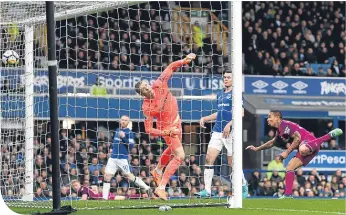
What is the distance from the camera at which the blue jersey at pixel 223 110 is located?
15773 mm

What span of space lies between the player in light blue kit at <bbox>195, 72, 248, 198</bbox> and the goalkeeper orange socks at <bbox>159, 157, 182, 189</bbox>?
81cm

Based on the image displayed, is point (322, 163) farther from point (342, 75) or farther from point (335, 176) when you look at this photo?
point (342, 75)

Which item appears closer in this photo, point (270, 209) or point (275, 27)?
point (270, 209)

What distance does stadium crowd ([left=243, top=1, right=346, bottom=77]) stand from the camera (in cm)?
3266

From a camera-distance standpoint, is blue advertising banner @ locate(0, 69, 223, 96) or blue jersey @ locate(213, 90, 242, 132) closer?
blue jersey @ locate(213, 90, 242, 132)

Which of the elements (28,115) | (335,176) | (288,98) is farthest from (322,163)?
(28,115)

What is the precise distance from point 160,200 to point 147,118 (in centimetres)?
153

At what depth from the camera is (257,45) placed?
33.4m

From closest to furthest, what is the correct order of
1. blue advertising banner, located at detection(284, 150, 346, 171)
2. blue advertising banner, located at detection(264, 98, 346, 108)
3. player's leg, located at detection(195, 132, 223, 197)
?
player's leg, located at detection(195, 132, 223, 197), blue advertising banner, located at detection(284, 150, 346, 171), blue advertising banner, located at detection(264, 98, 346, 108)

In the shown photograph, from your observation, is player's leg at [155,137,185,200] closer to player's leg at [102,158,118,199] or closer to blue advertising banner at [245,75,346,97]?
player's leg at [102,158,118,199]

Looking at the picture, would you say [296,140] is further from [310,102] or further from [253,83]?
[310,102]

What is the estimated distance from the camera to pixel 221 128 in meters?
16.2

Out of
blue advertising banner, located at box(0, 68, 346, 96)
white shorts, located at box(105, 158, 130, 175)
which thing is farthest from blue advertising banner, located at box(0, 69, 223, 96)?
white shorts, located at box(105, 158, 130, 175)

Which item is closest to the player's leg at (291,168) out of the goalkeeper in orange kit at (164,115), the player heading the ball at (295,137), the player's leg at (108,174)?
the player heading the ball at (295,137)
